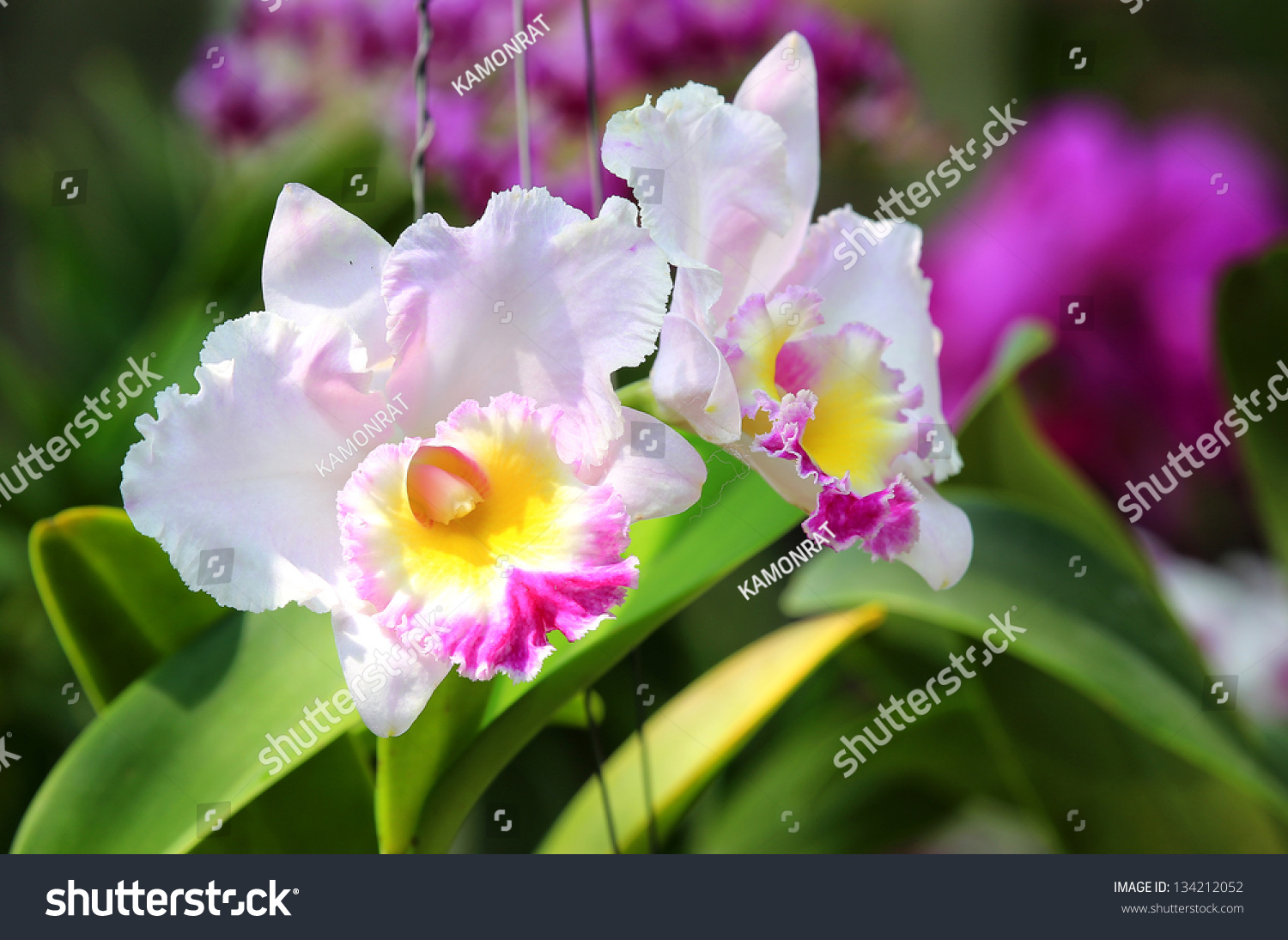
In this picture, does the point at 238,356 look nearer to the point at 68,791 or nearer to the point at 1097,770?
the point at 68,791

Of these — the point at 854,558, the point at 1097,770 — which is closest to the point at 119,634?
the point at 854,558

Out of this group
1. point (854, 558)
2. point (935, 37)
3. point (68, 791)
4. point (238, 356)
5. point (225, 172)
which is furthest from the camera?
point (935, 37)

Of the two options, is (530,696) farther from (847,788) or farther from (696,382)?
(847,788)

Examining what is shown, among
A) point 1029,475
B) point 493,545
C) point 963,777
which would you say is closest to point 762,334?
point 493,545

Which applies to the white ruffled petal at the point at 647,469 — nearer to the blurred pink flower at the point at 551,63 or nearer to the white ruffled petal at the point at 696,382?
the white ruffled petal at the point at 696,382

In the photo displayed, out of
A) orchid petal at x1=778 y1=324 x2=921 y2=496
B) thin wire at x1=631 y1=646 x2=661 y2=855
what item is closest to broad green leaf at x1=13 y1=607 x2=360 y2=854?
thin wire at x1=631 y1=646 x2=661 y2=855

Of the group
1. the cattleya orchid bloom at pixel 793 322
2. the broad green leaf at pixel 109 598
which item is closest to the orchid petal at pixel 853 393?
the cattleya orchid bloom at pixel 793 322
